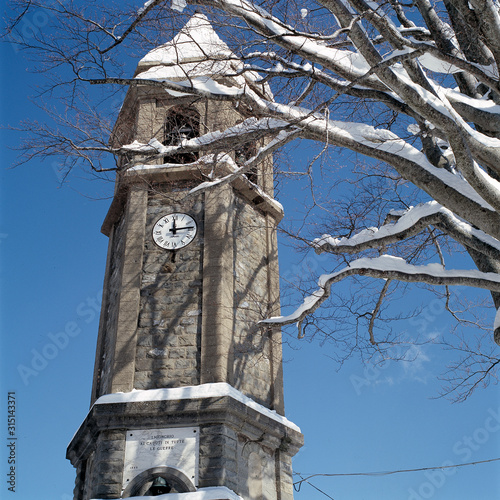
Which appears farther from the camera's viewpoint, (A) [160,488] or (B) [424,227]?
(A) [160,488]

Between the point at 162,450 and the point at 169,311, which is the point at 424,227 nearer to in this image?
the point at 162,450

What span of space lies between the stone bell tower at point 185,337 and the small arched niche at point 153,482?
1cm

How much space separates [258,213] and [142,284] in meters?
2.74

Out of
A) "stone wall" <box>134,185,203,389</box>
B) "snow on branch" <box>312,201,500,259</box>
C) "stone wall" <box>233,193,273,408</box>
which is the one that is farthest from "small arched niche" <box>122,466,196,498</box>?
"snow on branch" <box>312,201,500,259</box>

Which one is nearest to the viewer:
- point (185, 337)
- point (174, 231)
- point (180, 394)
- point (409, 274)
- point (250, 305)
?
point (409, 274)

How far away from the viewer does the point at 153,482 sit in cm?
921

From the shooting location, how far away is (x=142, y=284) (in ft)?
36.2

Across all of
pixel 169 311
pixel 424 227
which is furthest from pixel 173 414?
pixel 424 227

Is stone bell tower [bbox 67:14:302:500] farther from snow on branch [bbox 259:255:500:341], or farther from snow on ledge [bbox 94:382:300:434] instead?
snow on branch [bbox 259:255:500:341]

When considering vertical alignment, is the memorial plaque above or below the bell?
above

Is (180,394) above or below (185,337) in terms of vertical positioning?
below

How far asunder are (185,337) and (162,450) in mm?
1789

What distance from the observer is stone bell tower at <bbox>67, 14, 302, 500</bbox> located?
30.6 feet

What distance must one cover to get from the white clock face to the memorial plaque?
3194 mm
